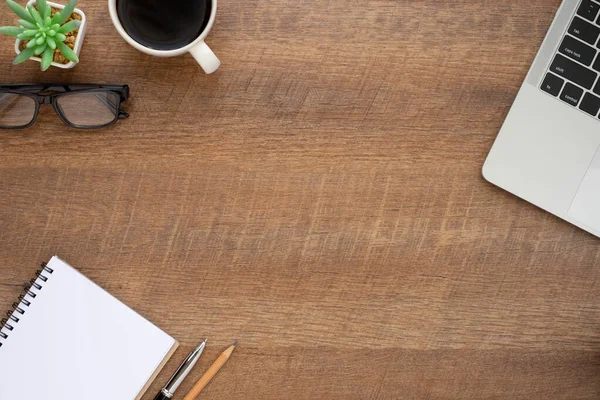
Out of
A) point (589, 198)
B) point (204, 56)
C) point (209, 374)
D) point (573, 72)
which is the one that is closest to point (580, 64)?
point (573, 72)

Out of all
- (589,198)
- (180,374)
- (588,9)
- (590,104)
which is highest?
(588,9)

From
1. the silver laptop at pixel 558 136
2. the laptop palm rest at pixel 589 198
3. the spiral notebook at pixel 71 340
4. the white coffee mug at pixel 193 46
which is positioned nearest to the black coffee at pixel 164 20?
the white coffee mug at pixel 193 46

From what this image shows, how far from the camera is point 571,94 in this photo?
0.90 meters

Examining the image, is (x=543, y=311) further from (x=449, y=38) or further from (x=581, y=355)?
(x=449, y=38)

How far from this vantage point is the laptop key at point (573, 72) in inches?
34.9

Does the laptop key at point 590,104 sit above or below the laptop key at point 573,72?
below

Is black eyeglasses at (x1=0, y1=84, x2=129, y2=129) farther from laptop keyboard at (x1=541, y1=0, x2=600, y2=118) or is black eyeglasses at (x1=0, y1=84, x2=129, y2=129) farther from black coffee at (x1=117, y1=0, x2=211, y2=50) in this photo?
laptop keyboard at (x1=541, y1=0, x2=600, y2=118)

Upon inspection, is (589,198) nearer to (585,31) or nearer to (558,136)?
(558,136)

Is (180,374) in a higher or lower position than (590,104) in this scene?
lower

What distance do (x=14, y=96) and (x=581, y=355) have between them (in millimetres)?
921

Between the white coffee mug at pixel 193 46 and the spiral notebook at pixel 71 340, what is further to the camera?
the spiral notebook at pixel 71 340

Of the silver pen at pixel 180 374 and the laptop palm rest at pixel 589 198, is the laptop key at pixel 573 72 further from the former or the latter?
the silver pen at pixel 180 374

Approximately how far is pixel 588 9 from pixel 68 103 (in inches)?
29.6

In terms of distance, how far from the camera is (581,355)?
3.10ft
